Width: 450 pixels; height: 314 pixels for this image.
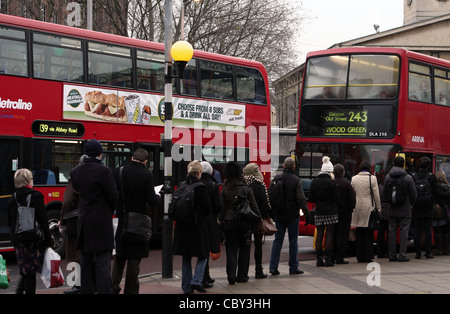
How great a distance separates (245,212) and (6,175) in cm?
502

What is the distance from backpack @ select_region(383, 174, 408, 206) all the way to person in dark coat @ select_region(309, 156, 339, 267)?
1.39m

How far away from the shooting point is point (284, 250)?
573 inches

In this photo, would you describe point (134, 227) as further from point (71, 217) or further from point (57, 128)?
point (57, 128)

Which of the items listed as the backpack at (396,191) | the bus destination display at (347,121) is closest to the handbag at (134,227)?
the backpack at (396,191)

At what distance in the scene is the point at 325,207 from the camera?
11.2 metres

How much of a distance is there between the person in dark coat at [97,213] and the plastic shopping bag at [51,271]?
35 centimetres

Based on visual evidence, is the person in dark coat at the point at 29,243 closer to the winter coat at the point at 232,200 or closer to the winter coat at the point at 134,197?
the winter coat at the point at 134,197

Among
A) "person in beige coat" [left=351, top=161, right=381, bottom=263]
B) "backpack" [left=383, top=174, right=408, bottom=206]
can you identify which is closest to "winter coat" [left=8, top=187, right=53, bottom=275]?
"person in beige coat" [left=351, top=161, right=381, bottom=263]

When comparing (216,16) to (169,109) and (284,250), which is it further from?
(169,109)

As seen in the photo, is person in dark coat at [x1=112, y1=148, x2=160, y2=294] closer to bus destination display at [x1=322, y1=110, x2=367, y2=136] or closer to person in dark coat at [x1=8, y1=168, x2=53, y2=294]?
person in dark coat at [x1=8, y1=168, x2=53, y2=294]

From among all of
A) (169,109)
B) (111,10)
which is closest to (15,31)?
(169,109)

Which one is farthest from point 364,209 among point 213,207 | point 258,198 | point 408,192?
point 213,207

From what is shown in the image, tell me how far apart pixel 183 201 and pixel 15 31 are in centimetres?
583

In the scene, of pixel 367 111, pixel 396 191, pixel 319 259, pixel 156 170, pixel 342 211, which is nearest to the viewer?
pixel 319 259
